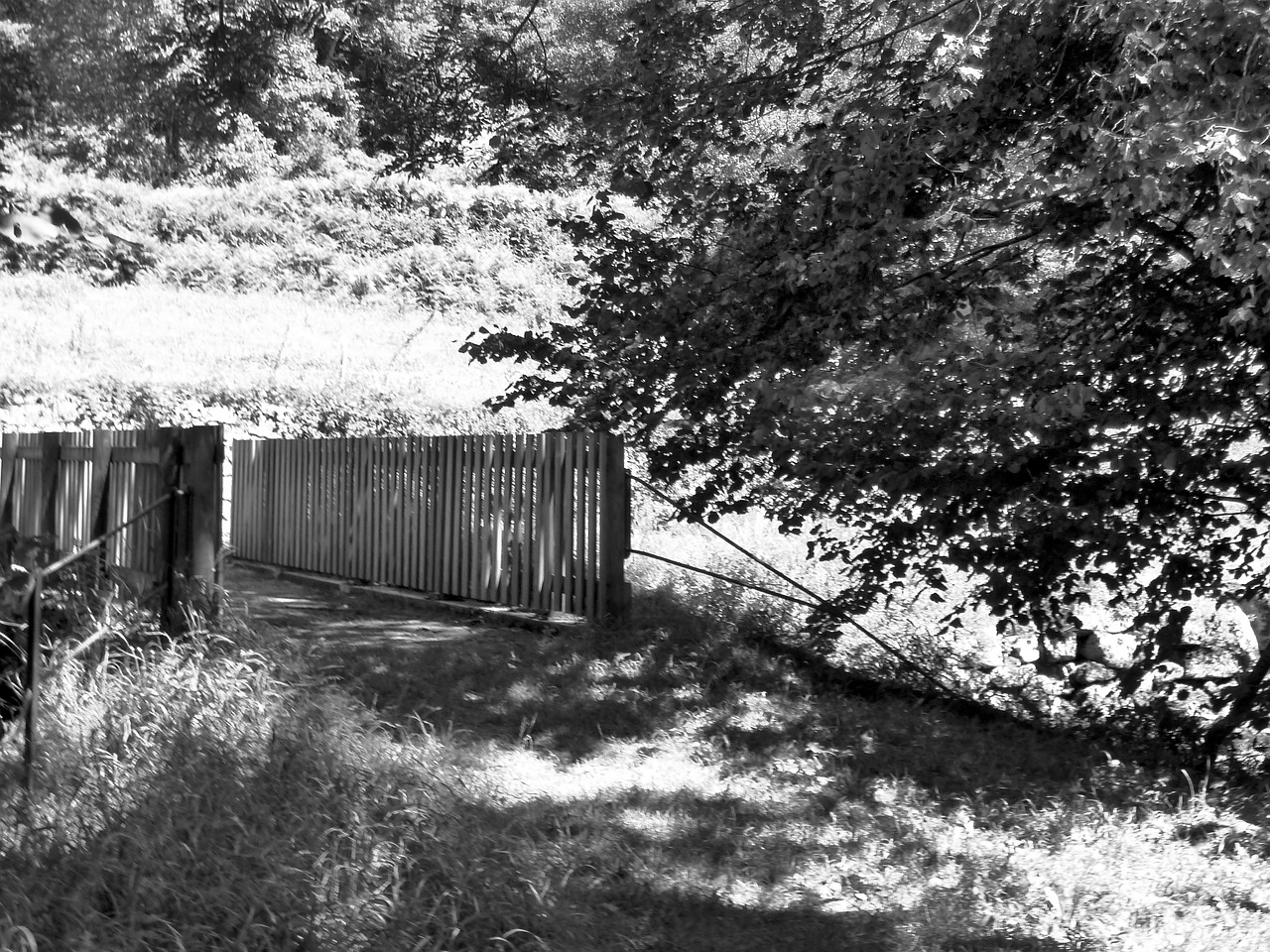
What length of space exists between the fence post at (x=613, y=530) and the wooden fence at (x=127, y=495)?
289 centimetres

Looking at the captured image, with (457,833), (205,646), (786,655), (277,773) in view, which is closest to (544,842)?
(457,833)

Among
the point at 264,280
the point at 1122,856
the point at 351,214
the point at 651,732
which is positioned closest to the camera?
the point at 1122,856

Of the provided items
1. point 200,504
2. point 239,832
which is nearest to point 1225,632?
point 200,504

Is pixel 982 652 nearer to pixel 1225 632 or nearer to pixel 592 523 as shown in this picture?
pixel 1225 632

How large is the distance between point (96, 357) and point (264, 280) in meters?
9.60

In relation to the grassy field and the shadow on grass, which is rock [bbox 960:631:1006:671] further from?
the shadow on grass

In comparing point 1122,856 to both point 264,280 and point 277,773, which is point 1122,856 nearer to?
point 277,773

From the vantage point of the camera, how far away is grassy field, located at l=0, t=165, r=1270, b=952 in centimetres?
425

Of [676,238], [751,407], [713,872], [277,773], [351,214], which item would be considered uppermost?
[351,214]

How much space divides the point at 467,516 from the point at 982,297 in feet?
14.8

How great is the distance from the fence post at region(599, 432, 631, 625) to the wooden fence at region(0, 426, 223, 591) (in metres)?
2.89

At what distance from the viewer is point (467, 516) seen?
33.7 feet

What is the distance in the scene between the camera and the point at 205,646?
262 inches

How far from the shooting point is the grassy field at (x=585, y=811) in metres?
4.25
